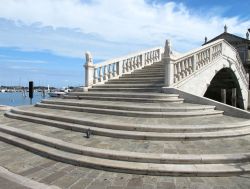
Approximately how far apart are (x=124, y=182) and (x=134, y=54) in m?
12.2

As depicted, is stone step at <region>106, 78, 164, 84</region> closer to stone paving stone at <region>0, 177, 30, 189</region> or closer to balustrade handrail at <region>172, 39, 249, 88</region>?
balustrade handrail at <region>172, 39, 249, 88</region>

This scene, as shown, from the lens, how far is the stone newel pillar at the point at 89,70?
42.9ft

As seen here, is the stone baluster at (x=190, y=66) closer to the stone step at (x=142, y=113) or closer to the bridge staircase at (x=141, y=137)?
the bridge staircase at (x=141, y=137)

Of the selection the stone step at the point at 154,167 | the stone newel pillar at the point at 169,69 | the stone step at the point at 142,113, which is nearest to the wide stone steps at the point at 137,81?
the stone newel pillar at the point at 169,69

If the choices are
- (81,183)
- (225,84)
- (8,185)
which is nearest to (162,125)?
(81,183)

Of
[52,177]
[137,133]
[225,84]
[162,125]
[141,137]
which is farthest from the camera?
[225,84]

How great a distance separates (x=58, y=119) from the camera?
26.5 ft

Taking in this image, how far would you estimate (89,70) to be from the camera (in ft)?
43.2

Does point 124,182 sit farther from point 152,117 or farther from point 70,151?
point 152,117

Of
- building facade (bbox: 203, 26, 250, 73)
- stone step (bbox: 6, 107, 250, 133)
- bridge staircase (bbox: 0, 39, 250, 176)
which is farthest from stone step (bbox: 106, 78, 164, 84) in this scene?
building facade (bbox: 203, 26, 250, 73)

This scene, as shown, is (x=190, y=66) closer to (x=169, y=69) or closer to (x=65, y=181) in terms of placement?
(x=169, y=69)

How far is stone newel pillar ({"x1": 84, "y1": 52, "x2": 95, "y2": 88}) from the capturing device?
1307 centimetres

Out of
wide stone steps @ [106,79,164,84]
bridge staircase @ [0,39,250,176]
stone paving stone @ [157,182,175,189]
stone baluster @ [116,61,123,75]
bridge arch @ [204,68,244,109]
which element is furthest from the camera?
bridge arch @ [204,68,244,109]

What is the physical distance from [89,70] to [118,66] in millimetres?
2097
